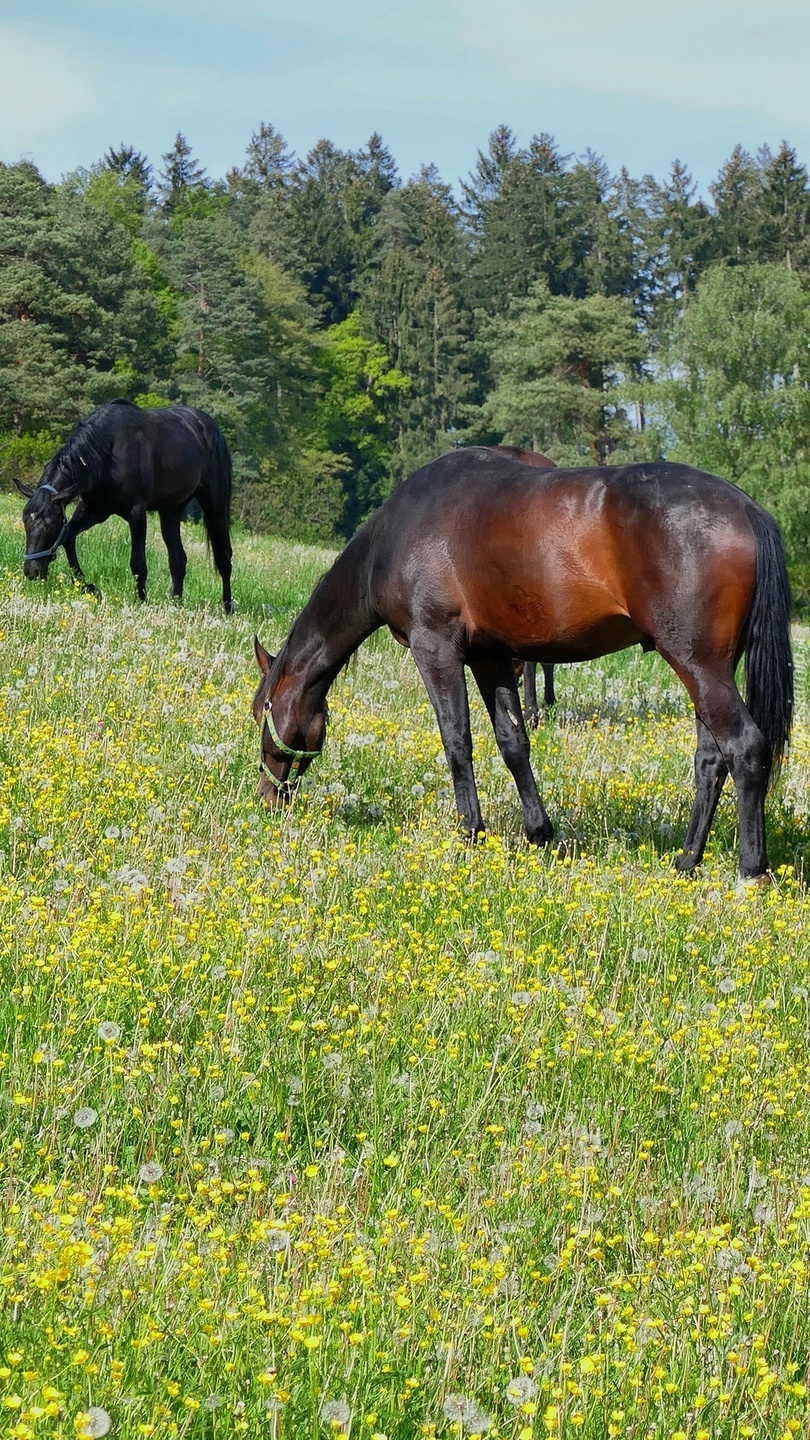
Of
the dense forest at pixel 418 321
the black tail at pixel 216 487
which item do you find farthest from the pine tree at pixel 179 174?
the black tail at pixel 216 487

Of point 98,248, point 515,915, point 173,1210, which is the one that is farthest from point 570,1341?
point 98,248

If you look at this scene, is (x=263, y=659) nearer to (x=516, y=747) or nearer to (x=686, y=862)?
(x=516, y=747)

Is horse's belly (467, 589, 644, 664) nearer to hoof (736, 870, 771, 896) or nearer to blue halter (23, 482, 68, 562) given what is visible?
hoof (736, 870, 771, 896)

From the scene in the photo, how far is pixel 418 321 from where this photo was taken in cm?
9025

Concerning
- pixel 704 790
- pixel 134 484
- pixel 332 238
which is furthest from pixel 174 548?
pixel 332 238

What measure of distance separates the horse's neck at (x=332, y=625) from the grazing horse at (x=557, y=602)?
0.04 ft

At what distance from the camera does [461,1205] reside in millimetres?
3592

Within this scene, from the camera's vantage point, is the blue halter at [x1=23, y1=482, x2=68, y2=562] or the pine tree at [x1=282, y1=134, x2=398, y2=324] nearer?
the blue halter at [x1=23, y1=482, x2=68, y2=562]

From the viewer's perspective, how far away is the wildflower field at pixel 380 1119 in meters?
2.77

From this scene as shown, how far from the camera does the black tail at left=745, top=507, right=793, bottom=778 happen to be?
6.83 meters

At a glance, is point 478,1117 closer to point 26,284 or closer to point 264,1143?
point 264,1143

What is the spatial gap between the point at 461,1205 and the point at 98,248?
205ft

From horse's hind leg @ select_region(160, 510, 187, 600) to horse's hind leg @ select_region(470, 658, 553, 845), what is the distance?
8940 millimetres

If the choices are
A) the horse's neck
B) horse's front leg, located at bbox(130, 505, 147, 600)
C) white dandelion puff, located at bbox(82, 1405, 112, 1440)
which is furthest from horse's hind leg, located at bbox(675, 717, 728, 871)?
horse's front leg, located at bbox(130, 505, 147, 600)
